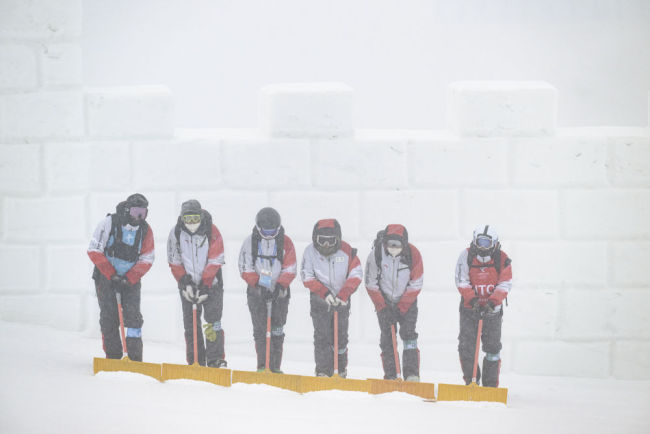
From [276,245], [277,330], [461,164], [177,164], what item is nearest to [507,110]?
[461,164]

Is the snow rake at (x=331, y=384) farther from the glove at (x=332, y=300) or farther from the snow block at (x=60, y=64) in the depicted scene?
the snow block at (x=60, y=64)

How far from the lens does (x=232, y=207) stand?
213 inches

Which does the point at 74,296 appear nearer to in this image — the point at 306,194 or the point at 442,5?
the point at 306,194

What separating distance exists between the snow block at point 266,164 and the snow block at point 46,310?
121 centimetres

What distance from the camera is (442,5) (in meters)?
9.75

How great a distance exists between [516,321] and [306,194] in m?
1.46

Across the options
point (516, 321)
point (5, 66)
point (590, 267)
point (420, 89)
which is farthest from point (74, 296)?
point (420, 89)

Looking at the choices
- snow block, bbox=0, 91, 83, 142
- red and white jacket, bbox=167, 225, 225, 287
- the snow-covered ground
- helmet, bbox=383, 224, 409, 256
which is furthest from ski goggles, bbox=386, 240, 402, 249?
snow block, bbox=0, 91, 83, 142

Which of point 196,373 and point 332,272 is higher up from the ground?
point 332,272

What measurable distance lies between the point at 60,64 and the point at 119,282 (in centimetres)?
140

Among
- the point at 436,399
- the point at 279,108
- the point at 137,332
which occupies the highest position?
the point at 279,108

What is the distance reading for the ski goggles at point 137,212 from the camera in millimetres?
4883

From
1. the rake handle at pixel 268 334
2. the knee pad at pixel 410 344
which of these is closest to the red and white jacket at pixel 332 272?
the rake handle at pixel 268 334

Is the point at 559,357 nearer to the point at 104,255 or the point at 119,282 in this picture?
the point at 119,282
